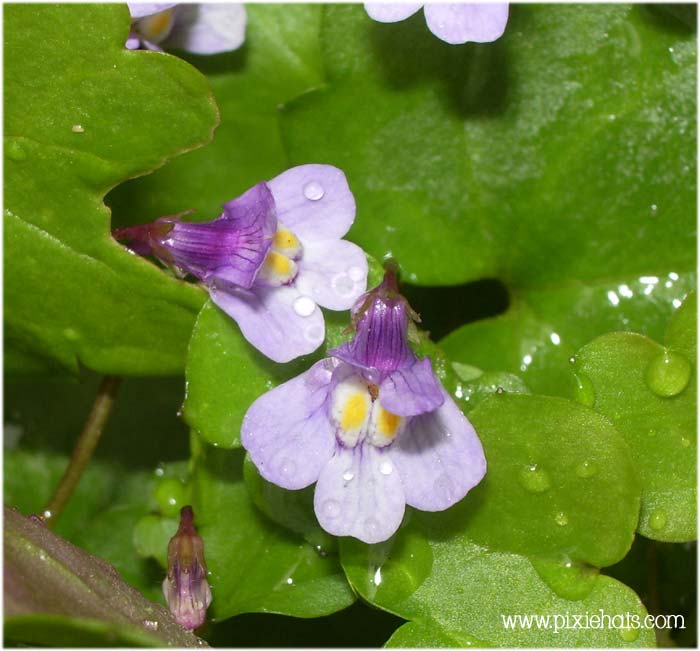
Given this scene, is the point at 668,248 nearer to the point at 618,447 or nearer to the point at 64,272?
the point at 618,447

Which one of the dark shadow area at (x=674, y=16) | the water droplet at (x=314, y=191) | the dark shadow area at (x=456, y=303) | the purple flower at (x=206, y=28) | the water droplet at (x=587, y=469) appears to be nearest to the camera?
the water droplet at (x=587, y=469)

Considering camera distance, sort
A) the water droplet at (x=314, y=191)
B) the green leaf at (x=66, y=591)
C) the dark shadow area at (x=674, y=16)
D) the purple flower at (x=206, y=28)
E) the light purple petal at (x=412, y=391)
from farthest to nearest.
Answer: the purple flower at (x=206, y=28) < the dark shadow area at (x=674, y=16) < the water droplet at (x=314, y=191) < the light purple petal at (x=412, y=391) < the green leaf at (x=66, y=591)

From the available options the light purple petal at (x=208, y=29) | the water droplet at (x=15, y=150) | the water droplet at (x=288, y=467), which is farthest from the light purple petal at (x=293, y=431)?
the light purple petal at (x=208, y=29)

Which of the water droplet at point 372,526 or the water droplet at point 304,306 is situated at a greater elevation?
the water droplet at point 304,306

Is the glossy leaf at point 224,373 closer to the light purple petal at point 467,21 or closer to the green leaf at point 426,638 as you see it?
the green leaf at point 426,638

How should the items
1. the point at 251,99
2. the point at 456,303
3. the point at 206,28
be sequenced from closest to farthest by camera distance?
the point at 206,28, the point at 251,99, the point at 456,303

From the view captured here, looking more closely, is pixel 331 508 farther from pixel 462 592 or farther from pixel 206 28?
pixel 206 28

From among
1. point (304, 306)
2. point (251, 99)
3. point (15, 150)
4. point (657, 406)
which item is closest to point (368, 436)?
point (304, 306)
